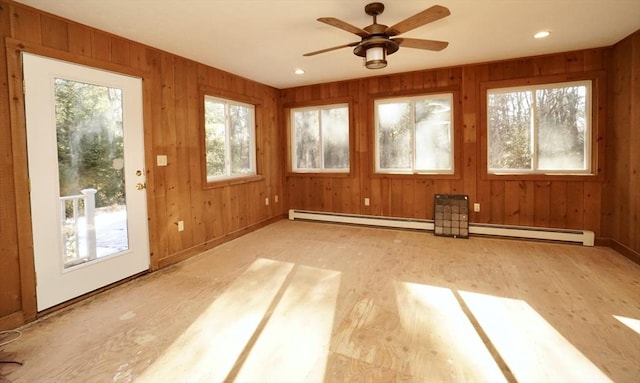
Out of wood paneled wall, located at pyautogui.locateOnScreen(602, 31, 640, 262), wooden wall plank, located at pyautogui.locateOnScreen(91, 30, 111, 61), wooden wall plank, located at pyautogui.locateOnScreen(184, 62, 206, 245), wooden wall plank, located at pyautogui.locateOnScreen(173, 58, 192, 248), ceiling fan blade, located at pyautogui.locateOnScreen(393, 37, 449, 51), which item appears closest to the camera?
ceiling fan blade, located at pyautogui.locateOnScreen(393, 37, 449, 51)

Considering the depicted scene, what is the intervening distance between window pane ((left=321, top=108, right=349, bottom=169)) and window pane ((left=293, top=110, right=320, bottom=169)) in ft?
0.49

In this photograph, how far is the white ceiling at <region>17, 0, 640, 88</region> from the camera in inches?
104

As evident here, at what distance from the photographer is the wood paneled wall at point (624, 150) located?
11.5 feet

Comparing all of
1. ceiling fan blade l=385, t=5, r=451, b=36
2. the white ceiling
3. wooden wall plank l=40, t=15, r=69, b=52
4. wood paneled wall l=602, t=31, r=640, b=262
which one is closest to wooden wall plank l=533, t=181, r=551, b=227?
wood paneled wall l=602, t=31, r=640, b=262

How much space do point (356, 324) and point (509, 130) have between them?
3714 millimetres

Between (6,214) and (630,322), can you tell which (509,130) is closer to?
(630,322)

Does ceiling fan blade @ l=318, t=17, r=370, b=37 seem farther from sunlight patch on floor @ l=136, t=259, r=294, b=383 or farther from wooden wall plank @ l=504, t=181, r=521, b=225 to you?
wooden wall plank @ l=504, t=181, r=521, b=225

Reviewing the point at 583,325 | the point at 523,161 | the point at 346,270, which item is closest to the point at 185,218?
the point at 346,270

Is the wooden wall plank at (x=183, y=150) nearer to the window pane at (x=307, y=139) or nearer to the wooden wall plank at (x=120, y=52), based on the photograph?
the wooden wall plank at (x=120, y=52)

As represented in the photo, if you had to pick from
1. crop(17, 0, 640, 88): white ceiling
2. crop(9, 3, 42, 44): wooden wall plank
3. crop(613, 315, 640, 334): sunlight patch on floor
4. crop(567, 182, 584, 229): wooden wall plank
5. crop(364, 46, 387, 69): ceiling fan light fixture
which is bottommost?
crop(613, 315, 640, 334): sunlight patch on floor

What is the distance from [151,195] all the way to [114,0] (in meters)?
1.85

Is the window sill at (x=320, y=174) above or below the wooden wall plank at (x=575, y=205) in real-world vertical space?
above

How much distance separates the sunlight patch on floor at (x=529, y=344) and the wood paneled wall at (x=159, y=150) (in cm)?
323

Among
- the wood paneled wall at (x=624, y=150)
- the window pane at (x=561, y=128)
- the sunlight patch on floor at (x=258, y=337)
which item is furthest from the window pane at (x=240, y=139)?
the wood paneled wall at (x=624, y=150)
